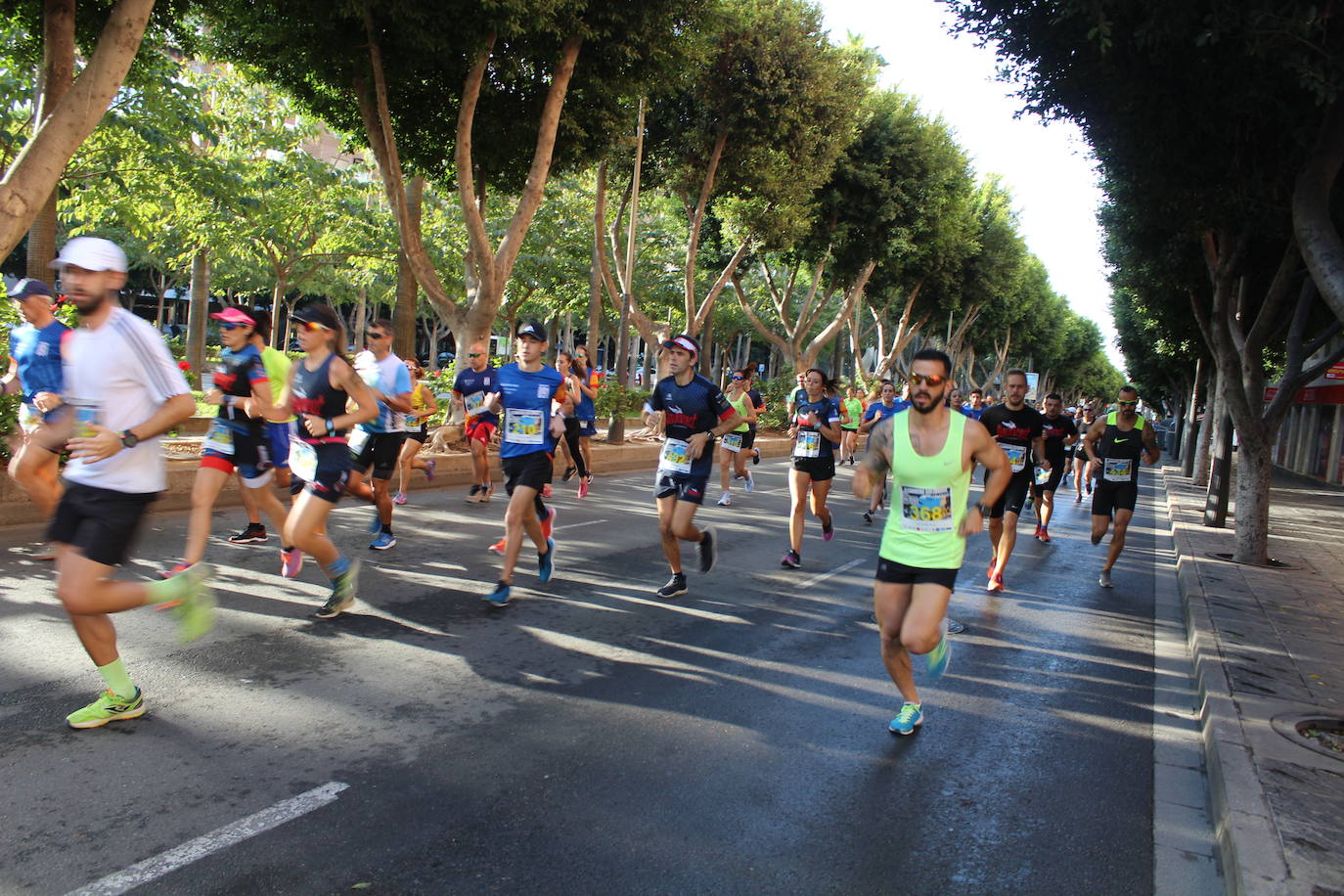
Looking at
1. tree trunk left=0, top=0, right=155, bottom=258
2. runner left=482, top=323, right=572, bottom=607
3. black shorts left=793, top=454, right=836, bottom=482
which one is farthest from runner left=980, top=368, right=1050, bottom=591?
tree trunk left=0, top=0, right=155, bottom=258

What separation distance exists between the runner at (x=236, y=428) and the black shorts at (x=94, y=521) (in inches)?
90.8

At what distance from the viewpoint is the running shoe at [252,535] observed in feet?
27.7

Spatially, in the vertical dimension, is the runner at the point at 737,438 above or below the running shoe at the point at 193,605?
above

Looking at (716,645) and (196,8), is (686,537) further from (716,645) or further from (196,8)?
(196,8)

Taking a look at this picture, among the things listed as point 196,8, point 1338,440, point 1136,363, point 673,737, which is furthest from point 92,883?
point 1136,363

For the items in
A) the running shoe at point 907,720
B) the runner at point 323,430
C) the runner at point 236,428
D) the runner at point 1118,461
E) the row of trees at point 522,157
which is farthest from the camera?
the row of trees at point 522,157

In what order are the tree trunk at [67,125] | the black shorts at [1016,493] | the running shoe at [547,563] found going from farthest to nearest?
the black shorts at [1016,493] < the tree trunk at [67,125] < the running shoe at [547,563]

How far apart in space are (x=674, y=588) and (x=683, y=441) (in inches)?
44.6

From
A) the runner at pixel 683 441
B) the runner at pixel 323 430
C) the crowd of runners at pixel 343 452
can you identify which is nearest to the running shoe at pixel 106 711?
the crowd of runners at pixel 343 452

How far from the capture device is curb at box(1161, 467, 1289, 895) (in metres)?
3.54

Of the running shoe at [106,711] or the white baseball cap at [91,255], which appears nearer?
the white baseball cap at [91,255]

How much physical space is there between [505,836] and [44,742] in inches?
79.5

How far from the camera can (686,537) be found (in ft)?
25.2

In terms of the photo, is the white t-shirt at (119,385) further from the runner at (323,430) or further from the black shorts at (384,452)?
the black shorts at (384,452)
